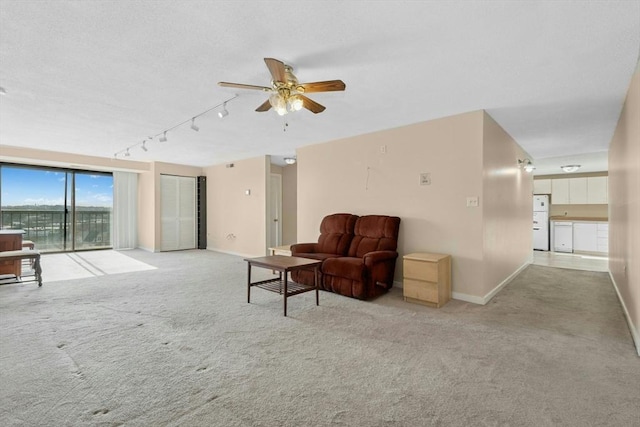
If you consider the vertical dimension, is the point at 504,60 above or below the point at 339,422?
above

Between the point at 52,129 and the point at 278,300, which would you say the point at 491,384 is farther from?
the point at 52,129

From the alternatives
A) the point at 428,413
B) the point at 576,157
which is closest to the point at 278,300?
the point at 428,413

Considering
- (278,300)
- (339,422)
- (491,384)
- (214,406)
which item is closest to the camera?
(339,422)

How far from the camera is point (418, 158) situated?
426cm

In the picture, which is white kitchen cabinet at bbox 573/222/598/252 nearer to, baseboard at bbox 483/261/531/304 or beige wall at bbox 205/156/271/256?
baseboard at bbox 483/261/531/304

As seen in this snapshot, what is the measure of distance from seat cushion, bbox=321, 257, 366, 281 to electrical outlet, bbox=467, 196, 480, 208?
1501mm

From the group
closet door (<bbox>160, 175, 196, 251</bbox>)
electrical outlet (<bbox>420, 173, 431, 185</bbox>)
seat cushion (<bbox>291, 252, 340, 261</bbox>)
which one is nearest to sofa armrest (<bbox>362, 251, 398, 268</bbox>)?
seat cushion (<bbox>291, 252, 340, 261</bbox>)

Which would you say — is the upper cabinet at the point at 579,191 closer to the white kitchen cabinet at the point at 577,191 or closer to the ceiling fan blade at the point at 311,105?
the white kitchen cabinet at the point at 577,191

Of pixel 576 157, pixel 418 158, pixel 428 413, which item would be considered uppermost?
pixel 576 157

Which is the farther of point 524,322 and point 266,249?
point 266,249

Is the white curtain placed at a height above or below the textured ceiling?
below

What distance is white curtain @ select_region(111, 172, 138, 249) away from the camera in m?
8.14

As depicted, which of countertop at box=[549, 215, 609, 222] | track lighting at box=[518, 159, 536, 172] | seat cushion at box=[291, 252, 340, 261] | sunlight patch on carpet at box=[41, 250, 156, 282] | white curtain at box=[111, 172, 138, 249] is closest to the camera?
seat cushion at box=[291, 252, 340, 261]

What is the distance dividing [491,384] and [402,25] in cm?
243
